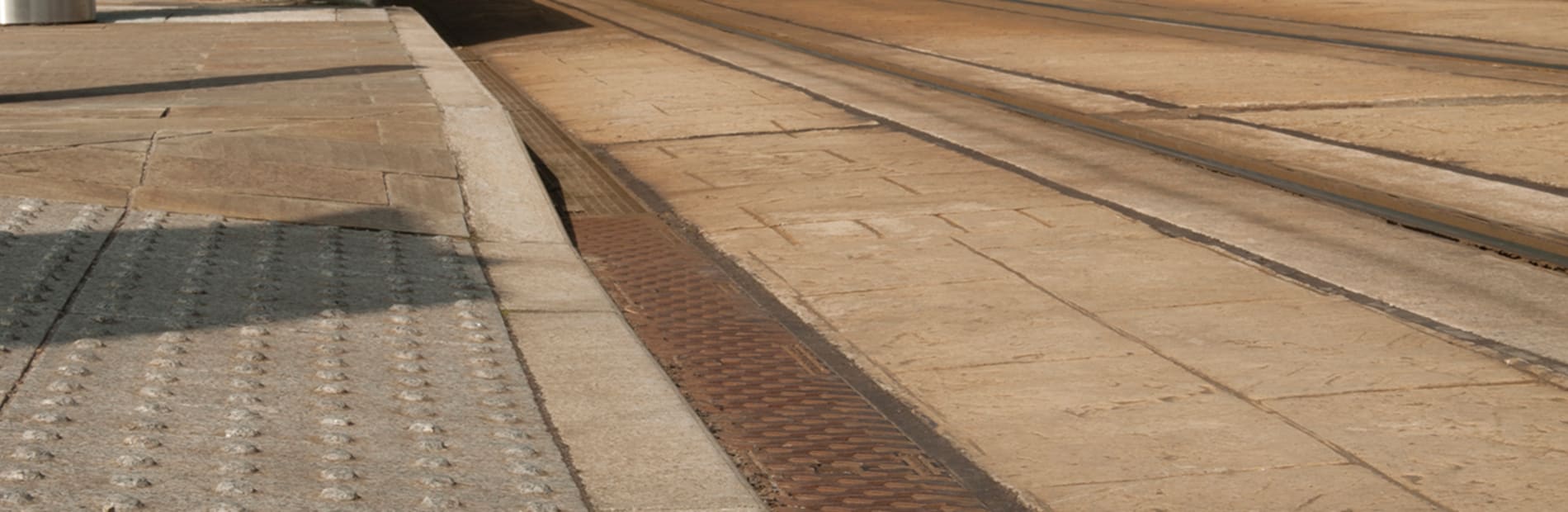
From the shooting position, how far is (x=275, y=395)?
474 centimetres

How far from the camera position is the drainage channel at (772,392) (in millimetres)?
4652

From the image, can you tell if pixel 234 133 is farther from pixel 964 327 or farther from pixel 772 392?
pixel 772 392

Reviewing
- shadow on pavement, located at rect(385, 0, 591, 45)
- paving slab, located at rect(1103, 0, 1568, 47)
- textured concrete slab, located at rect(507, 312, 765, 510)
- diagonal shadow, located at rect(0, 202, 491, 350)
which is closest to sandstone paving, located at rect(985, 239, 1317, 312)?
textured concrete slab, located at rect(507, 312, 765, 510)

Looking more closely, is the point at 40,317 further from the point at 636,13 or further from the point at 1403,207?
the point at 636,13

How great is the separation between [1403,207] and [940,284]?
9.97 ft

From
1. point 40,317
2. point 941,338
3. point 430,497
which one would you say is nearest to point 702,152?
point 941,338

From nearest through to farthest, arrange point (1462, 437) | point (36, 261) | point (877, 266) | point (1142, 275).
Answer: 1. point (1462, 437)
2. point (36, 261)
3. point (1142, 275)
4. point (877, 266)

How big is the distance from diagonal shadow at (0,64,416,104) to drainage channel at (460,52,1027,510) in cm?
536

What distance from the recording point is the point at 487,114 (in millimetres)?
11672

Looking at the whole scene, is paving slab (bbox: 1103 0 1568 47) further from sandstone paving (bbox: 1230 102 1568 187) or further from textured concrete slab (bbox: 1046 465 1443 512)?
textured concrete slab (bbox: 1046 465 1443 512)

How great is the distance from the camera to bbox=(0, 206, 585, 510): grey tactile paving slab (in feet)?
13.0

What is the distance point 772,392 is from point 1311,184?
16.7 feet

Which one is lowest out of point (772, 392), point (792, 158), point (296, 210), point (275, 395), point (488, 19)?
point (488, 19)

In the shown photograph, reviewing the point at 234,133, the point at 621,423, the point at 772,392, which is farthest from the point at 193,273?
the point at 234,133
